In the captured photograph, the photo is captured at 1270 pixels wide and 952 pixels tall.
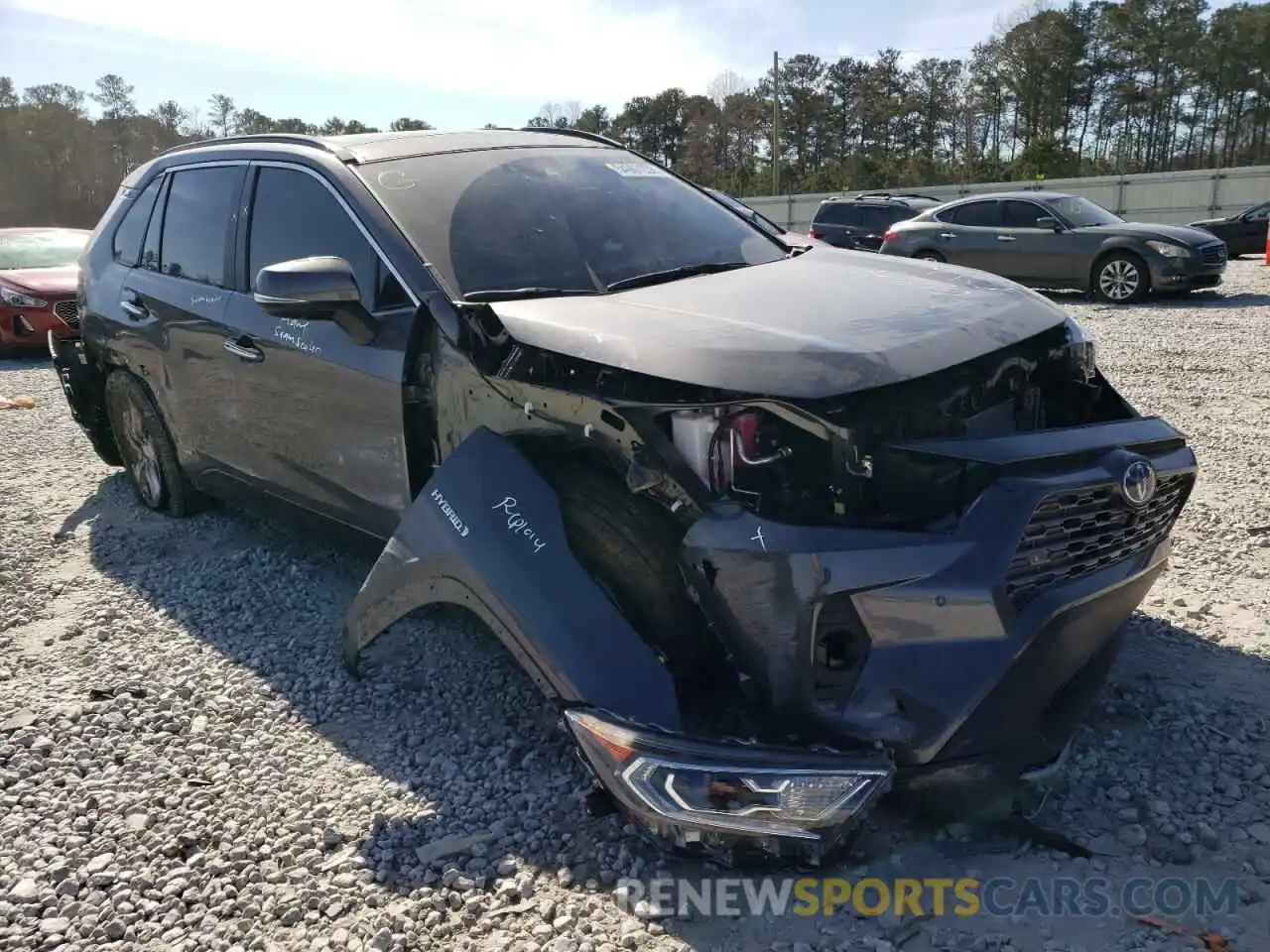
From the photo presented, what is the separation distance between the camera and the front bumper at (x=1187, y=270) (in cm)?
1282

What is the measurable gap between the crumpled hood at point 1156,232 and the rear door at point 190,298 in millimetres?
12007

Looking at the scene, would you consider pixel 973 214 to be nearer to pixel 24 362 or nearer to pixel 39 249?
pixel 39 249

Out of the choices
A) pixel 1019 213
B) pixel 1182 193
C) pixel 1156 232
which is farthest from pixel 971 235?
pixel 1182 193

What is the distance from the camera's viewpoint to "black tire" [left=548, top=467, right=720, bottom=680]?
8.36 ft

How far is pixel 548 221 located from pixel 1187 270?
11.9m

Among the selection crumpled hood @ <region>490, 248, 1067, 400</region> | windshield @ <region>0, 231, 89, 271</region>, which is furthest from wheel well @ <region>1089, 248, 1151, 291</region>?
windshield @ <region>0, 231, 89, 271</region>

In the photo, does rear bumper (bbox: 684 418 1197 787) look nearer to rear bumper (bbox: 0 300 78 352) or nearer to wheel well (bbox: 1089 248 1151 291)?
rear bumper (bbox: 0 300 78 352)

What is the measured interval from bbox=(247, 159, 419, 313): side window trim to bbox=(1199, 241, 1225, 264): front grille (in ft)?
41.0

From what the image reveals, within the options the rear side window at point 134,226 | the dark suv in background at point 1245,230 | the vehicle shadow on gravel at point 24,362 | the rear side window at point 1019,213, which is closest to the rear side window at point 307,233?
the rear side window at point 134,226

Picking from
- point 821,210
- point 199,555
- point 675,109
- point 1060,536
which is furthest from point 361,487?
point 675,109

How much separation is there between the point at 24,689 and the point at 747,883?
279cm

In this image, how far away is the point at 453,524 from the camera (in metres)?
2.70

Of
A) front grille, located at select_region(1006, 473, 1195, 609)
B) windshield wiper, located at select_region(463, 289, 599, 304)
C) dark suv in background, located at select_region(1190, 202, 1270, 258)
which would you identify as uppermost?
windshield wiper, located at select_region(463, 289, 599, 304)

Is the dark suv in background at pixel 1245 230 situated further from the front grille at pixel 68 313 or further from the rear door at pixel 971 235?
the front grille at pixel 68 313
